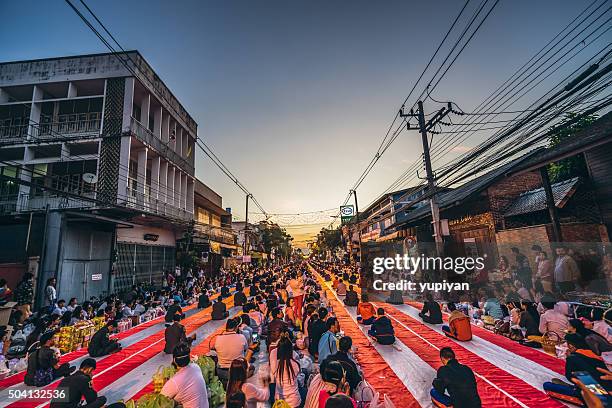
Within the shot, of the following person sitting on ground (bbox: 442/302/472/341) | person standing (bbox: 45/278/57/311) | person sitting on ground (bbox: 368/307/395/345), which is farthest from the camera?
person standing (bbox: 45/278/57/311)

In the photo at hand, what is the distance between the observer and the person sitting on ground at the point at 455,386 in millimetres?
4504

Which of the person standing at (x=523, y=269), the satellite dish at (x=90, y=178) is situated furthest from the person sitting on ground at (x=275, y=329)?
the satellite dish at (x=90, y=178)

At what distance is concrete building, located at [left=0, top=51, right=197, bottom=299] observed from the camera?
14.8 m

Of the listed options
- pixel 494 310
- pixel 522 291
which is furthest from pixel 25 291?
pixel 522 291

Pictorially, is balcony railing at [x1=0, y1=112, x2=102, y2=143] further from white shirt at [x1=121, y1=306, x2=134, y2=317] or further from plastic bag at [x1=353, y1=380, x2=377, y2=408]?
plastic bag at [x1=353, y1=380, x2=377, y2=408]

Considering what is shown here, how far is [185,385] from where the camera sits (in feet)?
14.3

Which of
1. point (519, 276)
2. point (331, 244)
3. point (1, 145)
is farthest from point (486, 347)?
point (331, 244)

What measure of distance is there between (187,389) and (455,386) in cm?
427

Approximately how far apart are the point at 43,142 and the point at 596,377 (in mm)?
25023

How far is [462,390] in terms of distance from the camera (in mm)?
4551

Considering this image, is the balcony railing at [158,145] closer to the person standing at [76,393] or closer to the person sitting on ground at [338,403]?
the person standing at [76,393]

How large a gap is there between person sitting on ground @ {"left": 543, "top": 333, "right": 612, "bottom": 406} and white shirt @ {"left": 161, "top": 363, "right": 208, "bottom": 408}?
6177 mm

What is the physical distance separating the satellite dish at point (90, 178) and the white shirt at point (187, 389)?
15793 mm

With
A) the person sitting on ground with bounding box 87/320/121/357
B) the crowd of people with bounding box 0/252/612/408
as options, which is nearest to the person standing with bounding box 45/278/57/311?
the crowd of people with bounding box 0/252/612/408
